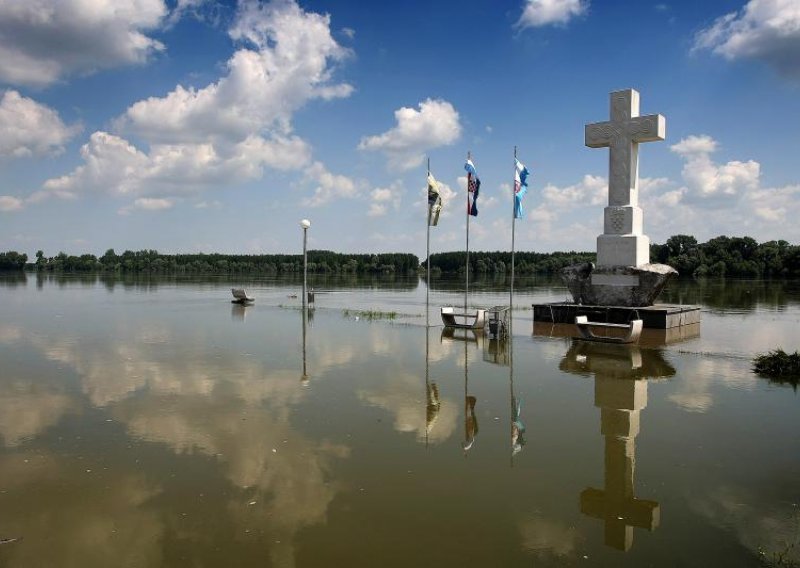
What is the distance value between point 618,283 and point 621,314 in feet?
4.41

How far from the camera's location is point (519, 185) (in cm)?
2588

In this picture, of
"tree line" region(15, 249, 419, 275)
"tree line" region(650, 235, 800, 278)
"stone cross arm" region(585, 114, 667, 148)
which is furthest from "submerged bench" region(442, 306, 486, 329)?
"tree line" region(15, 249, 419, 275)

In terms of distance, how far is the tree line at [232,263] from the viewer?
145500 mm

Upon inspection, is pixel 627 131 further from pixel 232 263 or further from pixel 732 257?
pixel 232 263

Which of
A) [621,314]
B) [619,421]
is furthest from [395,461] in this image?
[621,314]

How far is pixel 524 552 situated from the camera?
5.57m

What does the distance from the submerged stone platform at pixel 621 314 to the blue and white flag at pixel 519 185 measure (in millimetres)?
4208

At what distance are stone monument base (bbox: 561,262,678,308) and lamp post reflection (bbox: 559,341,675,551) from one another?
4991 millimetres

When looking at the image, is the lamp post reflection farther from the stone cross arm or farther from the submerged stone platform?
the stone cross arm

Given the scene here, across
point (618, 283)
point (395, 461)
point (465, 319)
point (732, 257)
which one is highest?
point (732, 257)

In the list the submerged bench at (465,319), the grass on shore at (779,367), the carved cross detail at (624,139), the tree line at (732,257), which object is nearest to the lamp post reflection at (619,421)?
the grass on shore at (779,367)

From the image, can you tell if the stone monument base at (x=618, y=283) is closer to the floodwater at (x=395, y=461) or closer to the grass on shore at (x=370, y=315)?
the floodwater at (x=395, y=461)

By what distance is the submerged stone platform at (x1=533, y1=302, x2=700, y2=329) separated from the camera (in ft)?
70.8

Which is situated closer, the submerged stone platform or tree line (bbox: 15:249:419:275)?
the submerged stone platform
